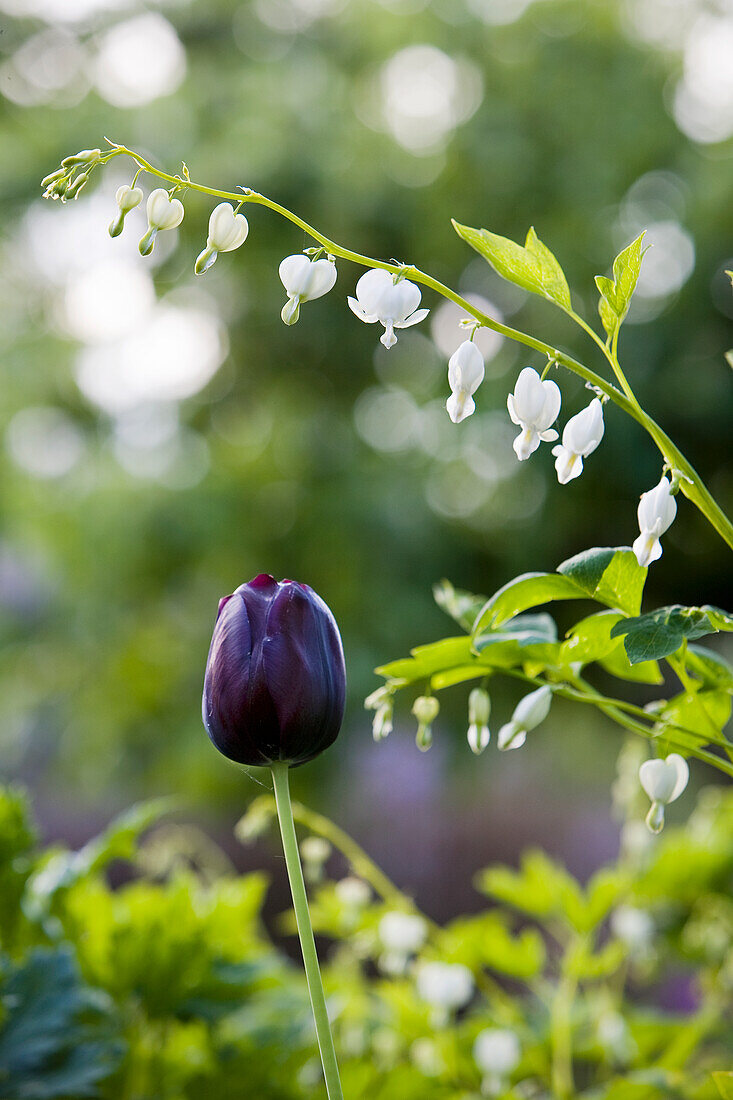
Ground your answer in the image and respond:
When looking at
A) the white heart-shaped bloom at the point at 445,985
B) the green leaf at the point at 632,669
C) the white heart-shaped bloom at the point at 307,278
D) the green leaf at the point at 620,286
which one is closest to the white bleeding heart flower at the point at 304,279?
the white heart-shaped bloom at the point at 307,278

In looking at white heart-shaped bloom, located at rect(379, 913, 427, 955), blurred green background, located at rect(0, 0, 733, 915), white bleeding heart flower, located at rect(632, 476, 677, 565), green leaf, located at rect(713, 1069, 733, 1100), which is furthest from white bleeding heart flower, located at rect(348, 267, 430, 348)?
blurred green background, located at rect(0, 0, 733, 915)

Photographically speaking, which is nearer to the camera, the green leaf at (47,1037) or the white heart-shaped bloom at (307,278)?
the white heart-shaped bloom at (307,278)

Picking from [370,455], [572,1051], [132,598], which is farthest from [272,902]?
[572,1051]

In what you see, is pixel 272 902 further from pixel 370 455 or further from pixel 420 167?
pixel 420 167

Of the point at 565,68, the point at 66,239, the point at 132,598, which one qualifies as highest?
the point at 565,68

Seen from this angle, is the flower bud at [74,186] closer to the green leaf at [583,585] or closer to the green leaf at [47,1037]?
the green leaf at [583,585]

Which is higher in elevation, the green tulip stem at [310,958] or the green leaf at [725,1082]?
the green tulip stem at [310,958]

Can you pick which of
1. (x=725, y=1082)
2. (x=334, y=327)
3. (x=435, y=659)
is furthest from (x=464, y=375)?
(x=334, y=327)

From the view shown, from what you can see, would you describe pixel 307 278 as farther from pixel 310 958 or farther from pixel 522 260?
pixel 310 958
